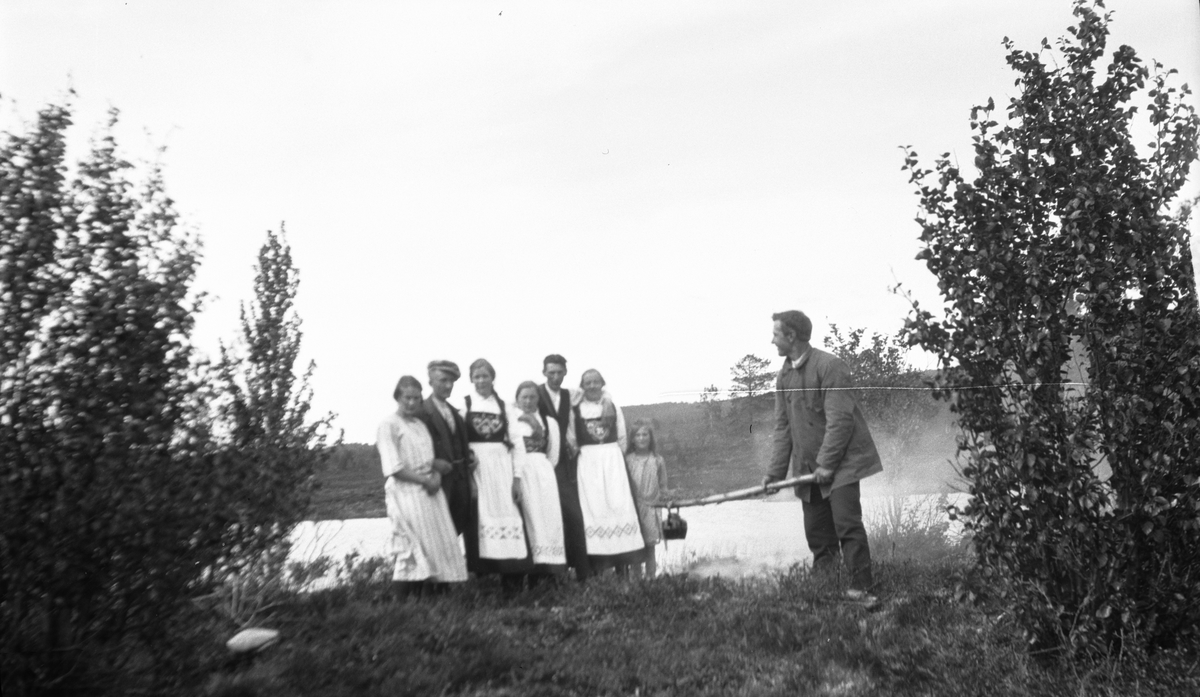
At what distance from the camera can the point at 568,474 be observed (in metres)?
5.60

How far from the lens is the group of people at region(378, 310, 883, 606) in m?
5.00

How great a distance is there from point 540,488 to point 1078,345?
2.76 metres

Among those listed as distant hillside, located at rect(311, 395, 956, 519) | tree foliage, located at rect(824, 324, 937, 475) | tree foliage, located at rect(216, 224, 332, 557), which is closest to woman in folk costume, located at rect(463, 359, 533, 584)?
distant hillside, located at rect(311, 395, 956, 519)

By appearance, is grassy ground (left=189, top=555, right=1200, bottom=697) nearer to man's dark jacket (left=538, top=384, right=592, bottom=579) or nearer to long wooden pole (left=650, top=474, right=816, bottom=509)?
man's dark jacket (left=538, top=384, right=592, bottom=579)

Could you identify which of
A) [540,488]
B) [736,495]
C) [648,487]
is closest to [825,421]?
[736,495]

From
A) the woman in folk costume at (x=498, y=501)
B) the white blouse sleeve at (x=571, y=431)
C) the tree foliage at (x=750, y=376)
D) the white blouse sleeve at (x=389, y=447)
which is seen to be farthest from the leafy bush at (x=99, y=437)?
the tree foliage at (x=750, y=376)

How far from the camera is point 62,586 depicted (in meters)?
3.43

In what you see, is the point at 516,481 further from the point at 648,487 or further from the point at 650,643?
the point at 650,643

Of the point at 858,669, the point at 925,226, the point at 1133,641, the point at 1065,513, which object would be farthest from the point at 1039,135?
the point at 858,669

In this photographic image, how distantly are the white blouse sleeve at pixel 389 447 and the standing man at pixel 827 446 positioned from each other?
2033mm

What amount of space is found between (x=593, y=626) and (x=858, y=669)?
1.22 m

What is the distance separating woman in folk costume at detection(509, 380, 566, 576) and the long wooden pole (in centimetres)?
62

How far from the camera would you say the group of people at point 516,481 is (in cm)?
487

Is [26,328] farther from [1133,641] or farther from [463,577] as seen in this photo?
[1133,641]
